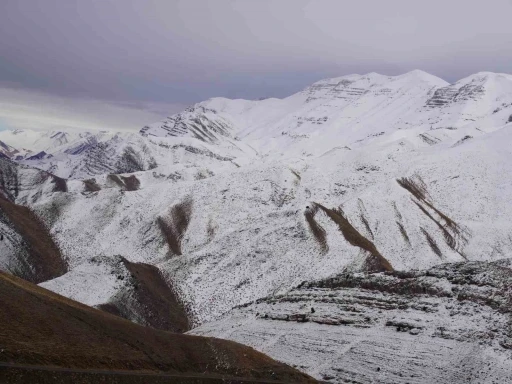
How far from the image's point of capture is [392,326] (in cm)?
4422

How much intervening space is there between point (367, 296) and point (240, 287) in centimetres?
2175

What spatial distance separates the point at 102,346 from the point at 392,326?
24763 mm

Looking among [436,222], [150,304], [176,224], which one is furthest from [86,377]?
[436,222]

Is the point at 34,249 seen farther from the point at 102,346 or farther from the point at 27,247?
the point at 102,346

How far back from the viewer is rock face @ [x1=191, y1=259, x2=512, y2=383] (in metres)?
38.8

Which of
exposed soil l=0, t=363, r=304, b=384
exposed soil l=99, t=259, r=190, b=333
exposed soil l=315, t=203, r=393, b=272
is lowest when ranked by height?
exposed soil l=99, t=259, r=190, b=333

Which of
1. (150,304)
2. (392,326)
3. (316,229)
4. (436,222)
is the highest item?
(316,229)

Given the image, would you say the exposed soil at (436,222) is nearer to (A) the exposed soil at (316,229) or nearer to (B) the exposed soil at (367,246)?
(B) the exposed soil at (367,246)

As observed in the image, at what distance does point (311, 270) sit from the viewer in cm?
6775

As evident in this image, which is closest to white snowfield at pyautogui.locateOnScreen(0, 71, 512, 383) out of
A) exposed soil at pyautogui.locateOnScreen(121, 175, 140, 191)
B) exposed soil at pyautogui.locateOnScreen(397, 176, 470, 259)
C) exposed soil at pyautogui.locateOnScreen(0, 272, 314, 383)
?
exposed soil at pyautogui.locateOnScreen(397, 176, 470, 259)

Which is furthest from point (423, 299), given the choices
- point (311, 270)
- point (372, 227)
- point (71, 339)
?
point (372, 227)

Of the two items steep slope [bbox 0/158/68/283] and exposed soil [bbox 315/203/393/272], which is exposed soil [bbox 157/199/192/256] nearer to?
steep slope [bbox 0/158/68/283]

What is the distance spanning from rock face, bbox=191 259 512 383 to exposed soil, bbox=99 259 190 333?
9450 mm

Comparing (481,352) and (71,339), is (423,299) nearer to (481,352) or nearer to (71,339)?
(481,352)
